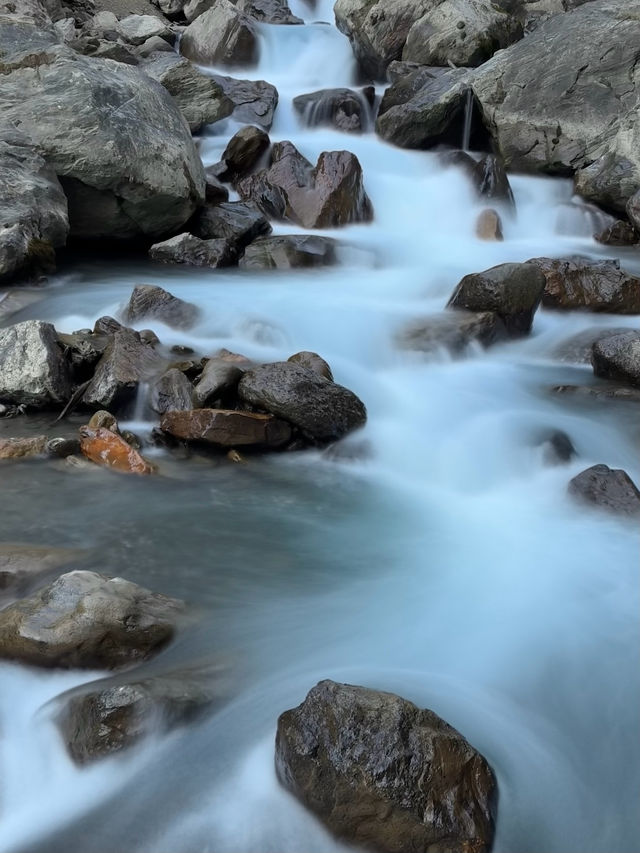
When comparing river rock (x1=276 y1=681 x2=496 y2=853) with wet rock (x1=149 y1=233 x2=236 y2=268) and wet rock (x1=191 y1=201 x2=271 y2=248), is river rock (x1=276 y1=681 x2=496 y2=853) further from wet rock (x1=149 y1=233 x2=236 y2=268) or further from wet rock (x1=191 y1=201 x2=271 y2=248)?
wet rock (x1=191 y1=201 x2=271 y2=248)

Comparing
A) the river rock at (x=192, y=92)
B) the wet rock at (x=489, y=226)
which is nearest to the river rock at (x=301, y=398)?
the wet rock at (x=489, y=226)

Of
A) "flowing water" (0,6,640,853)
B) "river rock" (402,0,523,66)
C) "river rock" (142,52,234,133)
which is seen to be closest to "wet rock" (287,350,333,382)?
"flowing water" (0,6,640,853)

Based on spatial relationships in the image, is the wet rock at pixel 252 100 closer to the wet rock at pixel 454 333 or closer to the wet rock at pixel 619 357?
the wet rock at pixel 454 333

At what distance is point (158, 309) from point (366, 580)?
4235 millimetres

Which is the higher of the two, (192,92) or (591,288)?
(192,92)

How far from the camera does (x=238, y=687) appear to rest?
131 inches

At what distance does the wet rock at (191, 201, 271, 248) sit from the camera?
1020 cm

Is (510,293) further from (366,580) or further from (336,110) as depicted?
(336,110)

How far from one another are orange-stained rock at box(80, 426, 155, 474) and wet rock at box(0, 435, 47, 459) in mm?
269

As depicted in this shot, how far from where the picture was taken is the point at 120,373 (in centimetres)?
613

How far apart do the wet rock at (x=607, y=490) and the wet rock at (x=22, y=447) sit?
3554 millimetres

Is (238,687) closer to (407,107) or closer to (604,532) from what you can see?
(604,532)

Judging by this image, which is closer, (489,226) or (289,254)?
(289,254)

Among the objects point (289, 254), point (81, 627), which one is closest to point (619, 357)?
point (289, 254)
